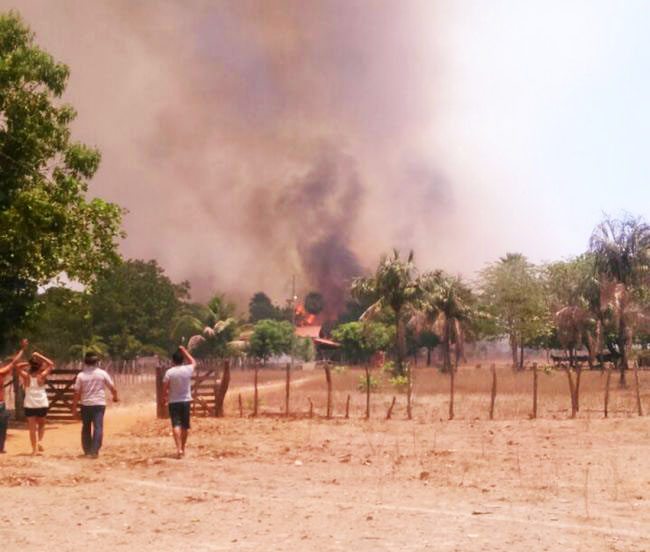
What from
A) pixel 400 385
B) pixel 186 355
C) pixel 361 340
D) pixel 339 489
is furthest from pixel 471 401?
pixel 361 340

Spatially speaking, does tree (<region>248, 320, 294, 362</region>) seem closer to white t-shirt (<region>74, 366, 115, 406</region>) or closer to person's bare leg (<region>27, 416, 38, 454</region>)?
person's bare leg (<region>27, 416, 38, 454</region>)

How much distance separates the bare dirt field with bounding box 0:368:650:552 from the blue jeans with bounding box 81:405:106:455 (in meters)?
0.31

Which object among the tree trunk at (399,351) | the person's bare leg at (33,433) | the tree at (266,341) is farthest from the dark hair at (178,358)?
the tree at (266,341)

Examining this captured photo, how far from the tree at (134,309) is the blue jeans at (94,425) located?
181 ft

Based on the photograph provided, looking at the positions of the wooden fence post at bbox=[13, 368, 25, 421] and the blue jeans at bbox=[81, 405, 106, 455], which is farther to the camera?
the wooden fence post at bbox=[13, 368, 25, 421]

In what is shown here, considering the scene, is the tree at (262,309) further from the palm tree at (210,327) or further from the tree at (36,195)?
the tree at (36,195)

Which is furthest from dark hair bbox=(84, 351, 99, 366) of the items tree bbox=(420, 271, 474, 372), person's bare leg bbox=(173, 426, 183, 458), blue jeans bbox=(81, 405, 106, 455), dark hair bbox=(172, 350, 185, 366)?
tree bbox=(420, 271, 474, 372)

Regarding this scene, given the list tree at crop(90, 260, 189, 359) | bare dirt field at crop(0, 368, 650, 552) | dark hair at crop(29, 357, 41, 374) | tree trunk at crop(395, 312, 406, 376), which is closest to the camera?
bare dirt field at crop(0, 368, 650, 552)

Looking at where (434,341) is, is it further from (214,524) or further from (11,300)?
(214,524)

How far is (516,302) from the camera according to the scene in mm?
75438

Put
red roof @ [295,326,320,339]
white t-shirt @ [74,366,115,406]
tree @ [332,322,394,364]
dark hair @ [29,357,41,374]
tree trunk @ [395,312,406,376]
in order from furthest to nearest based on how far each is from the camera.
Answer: red roof @ [295,326,320,339]
tree @ [332,322,394,364]
tree trunk @ [395,312,406,376]
dark hair @ [29,357,41,374]
white t-shirt @ [74,366,115,406]

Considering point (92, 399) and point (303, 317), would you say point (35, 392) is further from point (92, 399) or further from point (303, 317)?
point (303, 317)

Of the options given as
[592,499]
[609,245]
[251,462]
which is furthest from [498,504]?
[609,245]

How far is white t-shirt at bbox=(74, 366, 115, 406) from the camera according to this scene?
50.8 ft
